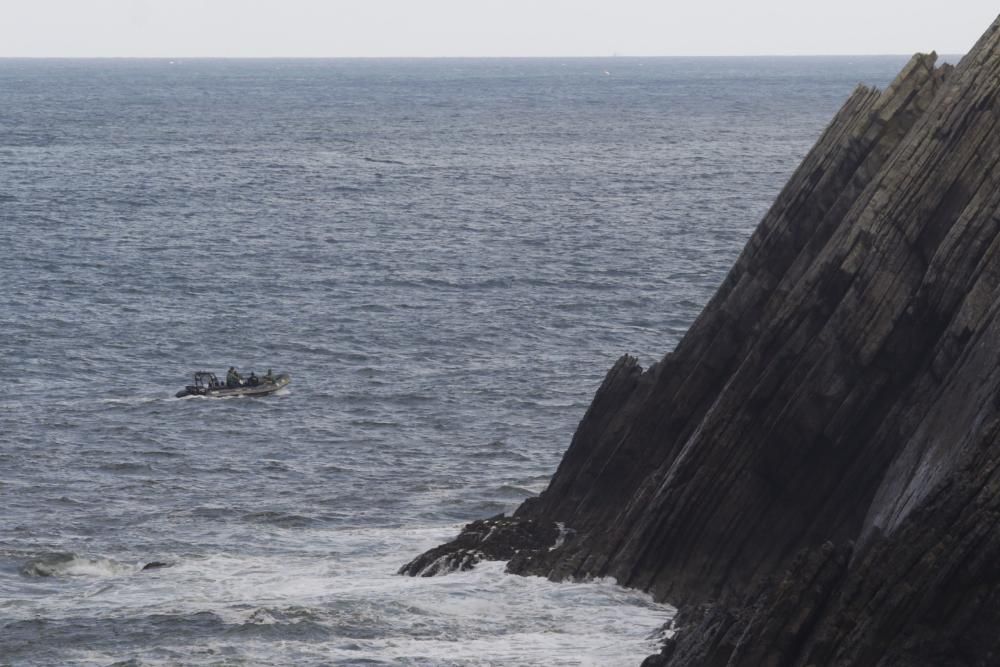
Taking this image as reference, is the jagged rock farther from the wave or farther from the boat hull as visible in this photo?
the boat hull

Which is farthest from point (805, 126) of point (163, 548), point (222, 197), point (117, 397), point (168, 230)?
point (163, 548)

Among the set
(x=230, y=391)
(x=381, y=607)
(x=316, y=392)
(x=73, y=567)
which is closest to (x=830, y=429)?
(x=381, y=607)

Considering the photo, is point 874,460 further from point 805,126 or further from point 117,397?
point 805,126

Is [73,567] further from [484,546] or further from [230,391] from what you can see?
[230,391]

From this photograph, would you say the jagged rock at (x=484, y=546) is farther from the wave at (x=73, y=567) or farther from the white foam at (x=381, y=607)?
the wave at (x=73, y=567)

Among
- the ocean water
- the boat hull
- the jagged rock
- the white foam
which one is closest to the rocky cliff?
the jagged rock

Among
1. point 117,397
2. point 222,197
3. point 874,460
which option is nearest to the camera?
point 874,460
